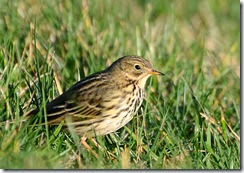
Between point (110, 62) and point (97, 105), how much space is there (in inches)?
69.8

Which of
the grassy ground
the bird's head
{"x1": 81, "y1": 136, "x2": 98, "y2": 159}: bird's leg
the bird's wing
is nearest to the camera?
the grassy ground

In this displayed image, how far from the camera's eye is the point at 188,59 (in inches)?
360

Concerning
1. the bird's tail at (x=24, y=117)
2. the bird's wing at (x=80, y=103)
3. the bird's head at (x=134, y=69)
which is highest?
the bird's head at (x=134, y=69)

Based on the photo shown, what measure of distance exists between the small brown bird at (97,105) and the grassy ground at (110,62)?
0.13 m

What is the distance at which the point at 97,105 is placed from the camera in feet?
21.6

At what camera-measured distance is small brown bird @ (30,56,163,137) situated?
644 centimetres

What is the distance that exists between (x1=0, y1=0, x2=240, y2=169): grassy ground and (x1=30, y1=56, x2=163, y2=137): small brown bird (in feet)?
0.41

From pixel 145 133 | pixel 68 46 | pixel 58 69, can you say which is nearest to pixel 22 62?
pixel 58 69

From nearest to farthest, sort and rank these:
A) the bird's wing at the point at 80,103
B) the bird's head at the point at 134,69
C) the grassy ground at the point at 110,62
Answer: the grassy ground at the point at 110,62, the bird's wing at the point at 80,103, the bird's head at the point at 134,69

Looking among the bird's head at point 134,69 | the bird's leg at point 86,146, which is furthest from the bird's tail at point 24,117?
the bird's head at point 134,69

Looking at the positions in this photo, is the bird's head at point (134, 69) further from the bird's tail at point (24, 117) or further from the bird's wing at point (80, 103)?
the bird's tail at point (24, 117)

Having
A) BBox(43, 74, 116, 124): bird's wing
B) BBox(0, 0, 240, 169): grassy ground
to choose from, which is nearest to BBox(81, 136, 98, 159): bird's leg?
BBox(0, 0, 240, 169): grassy ground

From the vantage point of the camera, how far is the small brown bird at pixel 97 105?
6.44 m

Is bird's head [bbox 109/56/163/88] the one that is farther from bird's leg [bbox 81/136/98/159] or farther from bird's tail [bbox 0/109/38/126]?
bird's tail [bbox 0/109/38/126]
